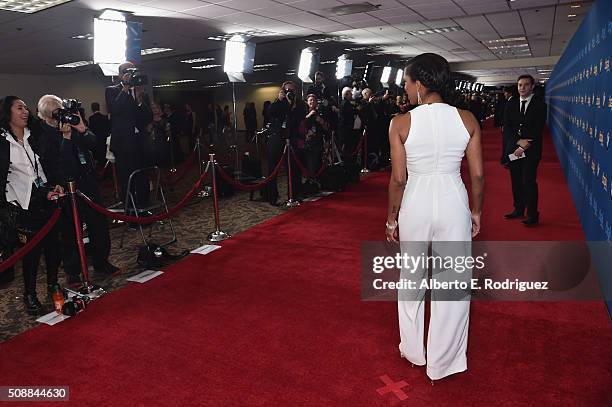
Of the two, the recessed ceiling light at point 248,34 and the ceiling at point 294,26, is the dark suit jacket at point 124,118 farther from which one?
the recessed ceiling light at point 248,34

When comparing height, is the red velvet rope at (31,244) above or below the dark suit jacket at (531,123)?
below

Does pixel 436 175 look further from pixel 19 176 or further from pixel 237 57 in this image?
pixel 237 57

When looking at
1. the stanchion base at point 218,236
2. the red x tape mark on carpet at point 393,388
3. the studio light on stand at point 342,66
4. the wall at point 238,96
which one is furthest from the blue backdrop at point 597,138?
the wall at point 238,96

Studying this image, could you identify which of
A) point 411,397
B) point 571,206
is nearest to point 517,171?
point 571,206

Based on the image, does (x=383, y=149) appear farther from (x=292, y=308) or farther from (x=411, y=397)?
(x=411, y=397)

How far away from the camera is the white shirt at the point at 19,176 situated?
3.22 meters

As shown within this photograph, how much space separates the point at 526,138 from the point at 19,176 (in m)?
4.64

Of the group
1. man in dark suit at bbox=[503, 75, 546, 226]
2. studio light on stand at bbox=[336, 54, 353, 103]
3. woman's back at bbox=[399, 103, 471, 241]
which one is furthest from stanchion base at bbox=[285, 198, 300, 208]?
studio light on stand at bbox=[336, 54, 353, 103]

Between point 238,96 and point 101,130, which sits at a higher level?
point 238,96

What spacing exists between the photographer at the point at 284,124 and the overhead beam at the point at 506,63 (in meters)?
14.2

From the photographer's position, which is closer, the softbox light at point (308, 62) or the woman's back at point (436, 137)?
the woman's back at point (436, 137)

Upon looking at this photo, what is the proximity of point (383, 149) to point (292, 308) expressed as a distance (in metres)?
7.01

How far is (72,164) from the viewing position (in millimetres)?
3721

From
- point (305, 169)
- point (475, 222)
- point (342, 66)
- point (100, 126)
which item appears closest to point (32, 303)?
point (475, 222)
